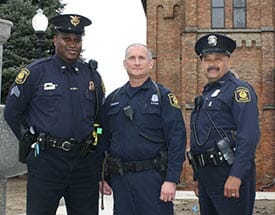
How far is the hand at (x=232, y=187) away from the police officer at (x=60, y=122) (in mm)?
1112

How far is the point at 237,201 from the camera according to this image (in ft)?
14.2

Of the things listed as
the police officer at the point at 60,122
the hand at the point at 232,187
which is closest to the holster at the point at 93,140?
the police officer at the point at 60,122

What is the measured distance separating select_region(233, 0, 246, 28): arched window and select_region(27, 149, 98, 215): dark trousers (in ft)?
56.3

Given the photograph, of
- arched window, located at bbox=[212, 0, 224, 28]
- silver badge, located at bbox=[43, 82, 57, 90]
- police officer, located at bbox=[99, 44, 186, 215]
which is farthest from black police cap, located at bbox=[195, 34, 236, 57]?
arched window, located at bbox=[212, 0, 224, 28]

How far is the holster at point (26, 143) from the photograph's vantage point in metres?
4.22

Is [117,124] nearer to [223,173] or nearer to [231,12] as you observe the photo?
[223,173]

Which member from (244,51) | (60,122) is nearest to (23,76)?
(60,122)

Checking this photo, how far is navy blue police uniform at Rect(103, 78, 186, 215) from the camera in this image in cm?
416

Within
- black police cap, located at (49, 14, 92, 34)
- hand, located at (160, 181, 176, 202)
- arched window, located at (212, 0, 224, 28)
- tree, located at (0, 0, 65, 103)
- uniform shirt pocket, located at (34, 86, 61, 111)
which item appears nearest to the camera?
hand, located at (160, 181, 176, 202)

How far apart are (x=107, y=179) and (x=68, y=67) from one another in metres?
1.03

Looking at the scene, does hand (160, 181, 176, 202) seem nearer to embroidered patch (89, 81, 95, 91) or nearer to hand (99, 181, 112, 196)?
hand (99, 181, 112, 196)

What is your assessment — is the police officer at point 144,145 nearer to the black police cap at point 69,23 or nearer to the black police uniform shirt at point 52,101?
the black police uniform shirt at point 52,101

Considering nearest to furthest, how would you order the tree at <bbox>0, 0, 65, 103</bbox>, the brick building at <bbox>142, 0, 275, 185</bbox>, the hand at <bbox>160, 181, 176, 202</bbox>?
A: the hand at <bbox>160, 181, 176, 202</bbox> < the tree at <bbox>0, 0, 65, 103</bbox> < the brick building at <bbox>142, 0, 275, 185</bbox>

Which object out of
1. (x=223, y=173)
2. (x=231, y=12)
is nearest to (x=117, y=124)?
(x=223, y=173)
